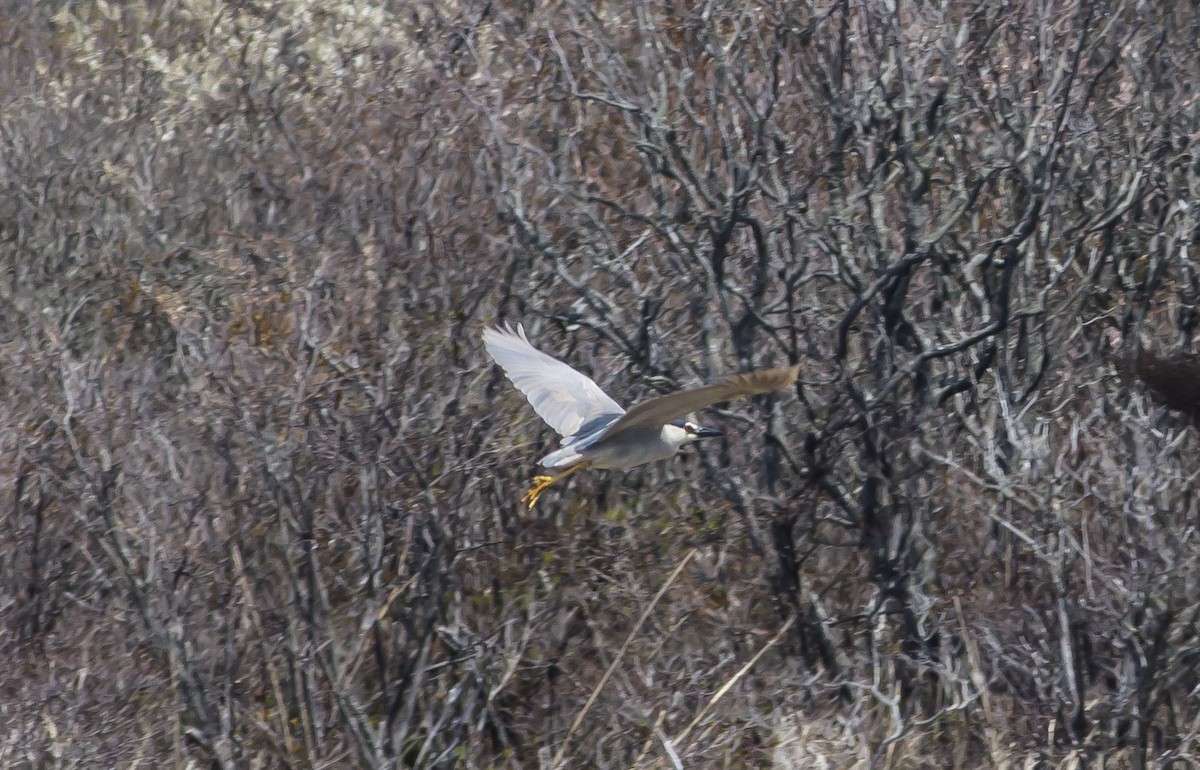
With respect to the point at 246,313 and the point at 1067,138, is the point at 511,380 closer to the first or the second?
the point at 246,313

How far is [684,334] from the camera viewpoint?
7.38 m

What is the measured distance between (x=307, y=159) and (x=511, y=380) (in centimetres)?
267

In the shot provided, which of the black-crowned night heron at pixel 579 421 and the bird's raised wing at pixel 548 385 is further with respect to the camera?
the bird's raised wing at pixel 548 385

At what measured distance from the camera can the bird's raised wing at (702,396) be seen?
16.4ft

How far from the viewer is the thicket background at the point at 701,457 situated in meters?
6.38

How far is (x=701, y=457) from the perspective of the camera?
6.96 m

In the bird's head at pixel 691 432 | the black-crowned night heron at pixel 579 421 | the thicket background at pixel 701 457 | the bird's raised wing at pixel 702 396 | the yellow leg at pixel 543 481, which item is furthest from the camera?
the bird's head at pixel 691 432

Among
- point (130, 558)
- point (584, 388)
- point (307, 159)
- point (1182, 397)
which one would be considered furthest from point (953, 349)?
point (307, 159)

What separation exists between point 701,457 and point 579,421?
807 millimetres

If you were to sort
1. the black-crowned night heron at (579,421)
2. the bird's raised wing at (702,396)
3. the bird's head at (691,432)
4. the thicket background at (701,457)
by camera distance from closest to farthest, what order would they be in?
1. the bird's raised wing at (702,396)
2. the black-crowned night heron at (579,421)
3. the thicket background at (701,457)
4. the bird's head at (691,432)

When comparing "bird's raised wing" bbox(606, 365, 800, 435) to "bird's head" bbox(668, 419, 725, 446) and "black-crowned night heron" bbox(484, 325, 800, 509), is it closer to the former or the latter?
"black-crowned night heron" bbox(484, 325, 800, 509)

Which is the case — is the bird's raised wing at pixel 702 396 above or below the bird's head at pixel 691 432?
above

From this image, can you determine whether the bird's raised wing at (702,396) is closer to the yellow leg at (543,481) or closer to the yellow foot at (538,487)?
the yellow leg at (543,481)

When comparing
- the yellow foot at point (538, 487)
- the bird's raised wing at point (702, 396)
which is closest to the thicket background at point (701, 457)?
the yellow foot at point (538, 487)
